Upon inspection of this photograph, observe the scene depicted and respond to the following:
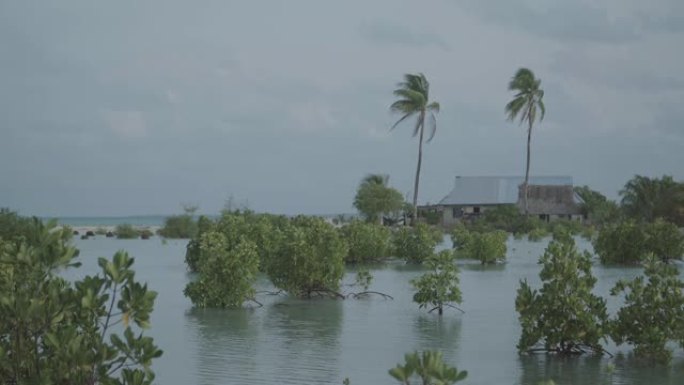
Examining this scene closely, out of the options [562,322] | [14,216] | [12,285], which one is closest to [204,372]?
[562,322]

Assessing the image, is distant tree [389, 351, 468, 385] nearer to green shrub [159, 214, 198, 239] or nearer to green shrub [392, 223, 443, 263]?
green shrub [392, 223, 443, 263]

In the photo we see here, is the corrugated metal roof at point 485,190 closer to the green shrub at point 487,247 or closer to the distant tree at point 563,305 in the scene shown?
the green shrub at point 487,247

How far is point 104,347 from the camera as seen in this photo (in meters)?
4.97

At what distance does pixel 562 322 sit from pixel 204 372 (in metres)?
4.05

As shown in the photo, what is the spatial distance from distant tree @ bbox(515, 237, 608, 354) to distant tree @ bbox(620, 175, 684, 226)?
38.5 metres

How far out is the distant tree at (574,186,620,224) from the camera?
55.5 m

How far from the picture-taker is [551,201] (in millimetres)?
65188

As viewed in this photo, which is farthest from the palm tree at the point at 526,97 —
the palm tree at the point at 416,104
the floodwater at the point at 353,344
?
the floodwater at the point at 353,344

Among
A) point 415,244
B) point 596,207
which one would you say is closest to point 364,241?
point 415,244

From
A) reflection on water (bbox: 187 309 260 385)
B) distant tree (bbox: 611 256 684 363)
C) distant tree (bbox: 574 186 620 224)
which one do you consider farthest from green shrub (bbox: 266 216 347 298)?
distant tree (bbox: 574 186 620 224)

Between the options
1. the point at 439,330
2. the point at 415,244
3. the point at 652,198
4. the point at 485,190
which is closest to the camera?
the point at 439,330

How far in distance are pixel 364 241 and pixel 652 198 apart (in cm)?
2716

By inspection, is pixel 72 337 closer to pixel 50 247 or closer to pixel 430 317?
pixel 50 247

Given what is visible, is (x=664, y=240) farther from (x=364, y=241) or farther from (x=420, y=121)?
(x=420, y=121)
